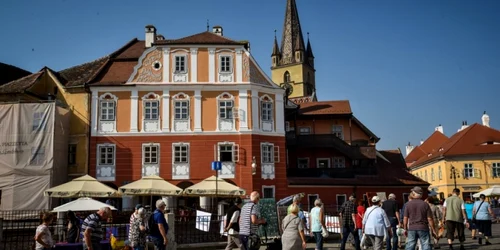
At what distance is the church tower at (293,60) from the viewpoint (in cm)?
9731

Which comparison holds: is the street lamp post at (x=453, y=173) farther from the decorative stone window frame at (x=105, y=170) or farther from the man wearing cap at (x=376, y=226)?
the man wearing cap at (x=376, y=226)

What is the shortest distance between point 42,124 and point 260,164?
13425 millimetres

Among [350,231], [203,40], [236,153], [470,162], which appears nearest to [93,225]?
[350,231]

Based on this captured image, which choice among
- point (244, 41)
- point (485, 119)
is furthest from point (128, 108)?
point (485, 119)

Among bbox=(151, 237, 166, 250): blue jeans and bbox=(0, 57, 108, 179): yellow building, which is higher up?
bbox=(0, 57, 108, 179): yellow building

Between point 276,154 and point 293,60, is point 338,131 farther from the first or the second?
point 293,60

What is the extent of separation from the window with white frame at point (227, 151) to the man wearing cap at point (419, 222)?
21.1 metres

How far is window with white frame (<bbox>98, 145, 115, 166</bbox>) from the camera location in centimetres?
3206

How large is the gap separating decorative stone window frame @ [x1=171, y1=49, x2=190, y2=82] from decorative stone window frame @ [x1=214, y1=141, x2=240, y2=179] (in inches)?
190

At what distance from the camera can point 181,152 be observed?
32219 mm

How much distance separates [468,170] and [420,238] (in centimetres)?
4589

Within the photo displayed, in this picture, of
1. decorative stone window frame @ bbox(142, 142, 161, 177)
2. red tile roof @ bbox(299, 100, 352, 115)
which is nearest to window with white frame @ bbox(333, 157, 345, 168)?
red tile roof @ bbox(299, 100, 352, 115)

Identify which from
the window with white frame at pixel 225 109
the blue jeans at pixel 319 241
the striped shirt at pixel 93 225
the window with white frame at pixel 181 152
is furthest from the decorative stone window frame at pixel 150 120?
the striped shirt at pixel 93 225

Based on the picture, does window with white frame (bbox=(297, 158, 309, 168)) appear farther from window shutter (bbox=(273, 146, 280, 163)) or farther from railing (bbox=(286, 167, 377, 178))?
window shutter (bbox=(273, 146, 280, 163))
